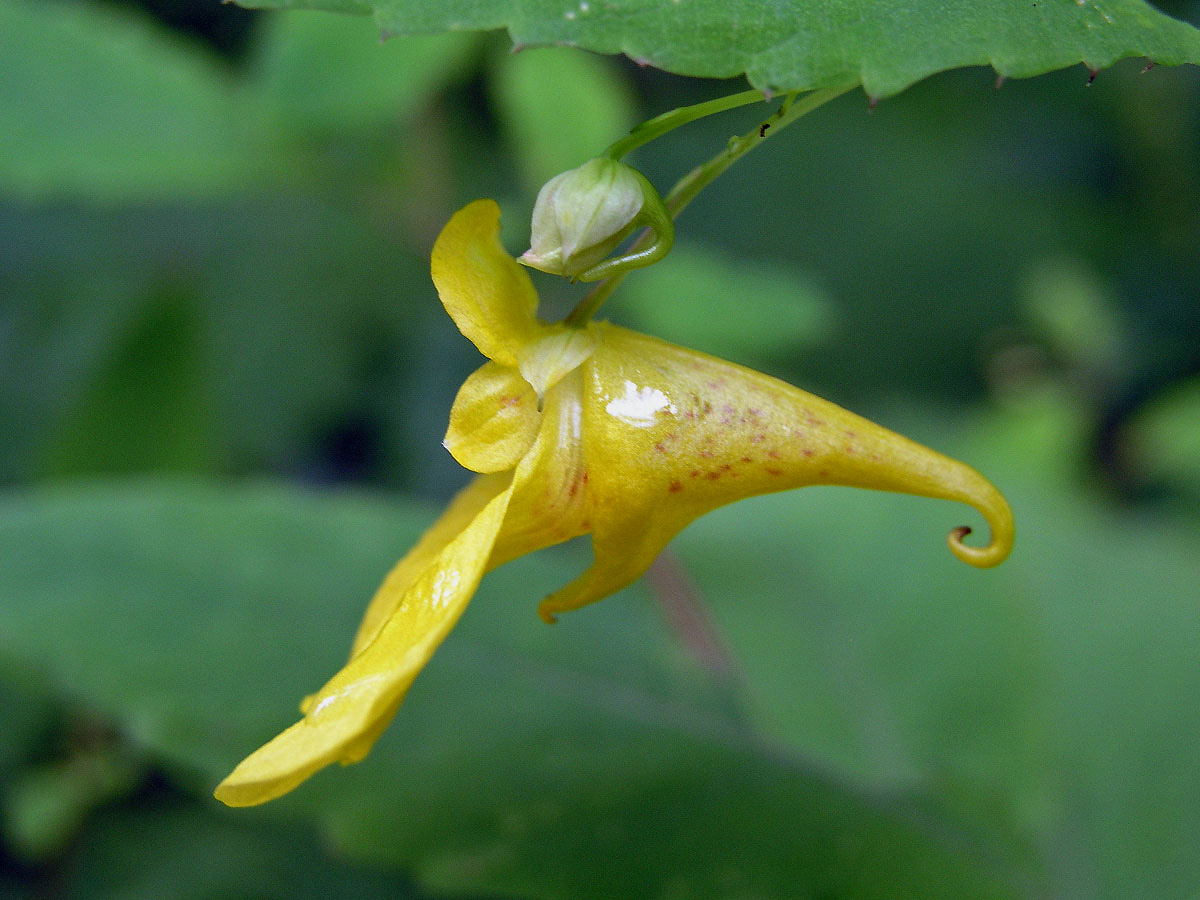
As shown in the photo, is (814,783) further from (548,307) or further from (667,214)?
(548,307)

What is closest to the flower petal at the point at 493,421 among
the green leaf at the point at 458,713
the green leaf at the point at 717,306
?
the green leaf at the point at 458,713

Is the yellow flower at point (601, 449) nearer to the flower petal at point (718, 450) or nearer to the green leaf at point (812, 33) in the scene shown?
the flower petal at point (718, 450)

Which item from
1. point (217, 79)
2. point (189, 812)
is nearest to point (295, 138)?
point (217, 79)

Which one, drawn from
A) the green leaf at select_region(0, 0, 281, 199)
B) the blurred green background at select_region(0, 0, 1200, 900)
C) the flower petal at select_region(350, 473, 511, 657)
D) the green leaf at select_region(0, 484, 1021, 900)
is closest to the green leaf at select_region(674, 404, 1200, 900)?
the blurred green background at select_region(0, 0, 1200, 900)

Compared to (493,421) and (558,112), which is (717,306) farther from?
(493,421)

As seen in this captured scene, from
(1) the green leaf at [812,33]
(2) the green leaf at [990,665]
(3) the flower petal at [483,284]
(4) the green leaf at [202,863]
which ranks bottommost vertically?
(4) the green leaf at [202,863]

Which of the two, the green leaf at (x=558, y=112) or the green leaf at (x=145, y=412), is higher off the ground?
the green leaf at (x=558, y=112)

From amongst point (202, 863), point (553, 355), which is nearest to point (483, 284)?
point (553, 355)

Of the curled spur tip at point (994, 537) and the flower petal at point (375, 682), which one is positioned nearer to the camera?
the flower petal at point (375, 682)
